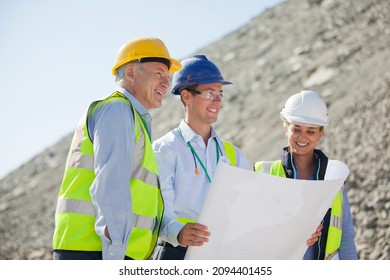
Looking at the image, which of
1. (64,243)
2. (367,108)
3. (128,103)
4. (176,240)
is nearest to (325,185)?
(176,240)

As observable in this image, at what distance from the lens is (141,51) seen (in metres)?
3.59

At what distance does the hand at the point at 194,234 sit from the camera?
324cm

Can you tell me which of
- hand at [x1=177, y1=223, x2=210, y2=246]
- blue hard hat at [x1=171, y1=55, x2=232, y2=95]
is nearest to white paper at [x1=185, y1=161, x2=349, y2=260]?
hand at [x1=177, y1=223, x2=210, y2=246]

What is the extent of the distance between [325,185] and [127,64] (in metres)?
1.18

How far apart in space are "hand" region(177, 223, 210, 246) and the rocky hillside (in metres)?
5.60

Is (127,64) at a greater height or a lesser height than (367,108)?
lesser

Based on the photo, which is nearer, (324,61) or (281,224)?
(281,224)

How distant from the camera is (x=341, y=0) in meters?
21.4

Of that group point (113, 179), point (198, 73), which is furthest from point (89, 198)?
point (198, 73)

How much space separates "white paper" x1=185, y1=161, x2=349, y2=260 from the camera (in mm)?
3146

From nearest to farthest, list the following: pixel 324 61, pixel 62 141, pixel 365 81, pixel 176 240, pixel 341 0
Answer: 1. pixel 176 240
2. pixel 365 81
3. pixel 324 61
4. pixel 341 0
5. pixel 62 141

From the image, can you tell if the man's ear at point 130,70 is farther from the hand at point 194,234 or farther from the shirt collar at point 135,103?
the hand at point 194,234

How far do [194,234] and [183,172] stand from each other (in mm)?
617

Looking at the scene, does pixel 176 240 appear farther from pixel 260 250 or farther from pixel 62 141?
pixel 62 141
